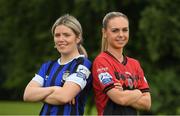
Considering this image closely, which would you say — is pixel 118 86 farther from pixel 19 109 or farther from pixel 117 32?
pixel 19 109

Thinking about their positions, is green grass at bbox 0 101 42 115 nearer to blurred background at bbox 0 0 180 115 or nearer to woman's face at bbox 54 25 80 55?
blurred background at bbox 0 0 180 115

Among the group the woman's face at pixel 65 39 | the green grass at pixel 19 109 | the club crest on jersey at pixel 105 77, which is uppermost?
the woman's face at pixel 65 39

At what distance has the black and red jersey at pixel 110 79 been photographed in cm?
431

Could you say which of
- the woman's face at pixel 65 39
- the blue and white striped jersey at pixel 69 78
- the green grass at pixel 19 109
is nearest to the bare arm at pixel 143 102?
the blue and white striped jersey at pixel 69 78

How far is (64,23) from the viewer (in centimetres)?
Result: 441

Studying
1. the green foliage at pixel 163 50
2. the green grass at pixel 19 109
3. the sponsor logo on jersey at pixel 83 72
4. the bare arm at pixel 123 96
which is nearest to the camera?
the bare arm at pixel 123 96

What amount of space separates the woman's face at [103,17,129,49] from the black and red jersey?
0.11 meters

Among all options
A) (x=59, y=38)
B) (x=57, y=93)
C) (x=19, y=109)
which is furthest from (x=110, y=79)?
(x=19, y=109)

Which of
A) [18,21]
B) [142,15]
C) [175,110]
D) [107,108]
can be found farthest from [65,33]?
[18,21]

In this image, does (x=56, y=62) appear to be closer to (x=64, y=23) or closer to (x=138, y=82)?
(x=64, y=23)

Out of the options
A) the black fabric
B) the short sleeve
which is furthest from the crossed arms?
the black fabric

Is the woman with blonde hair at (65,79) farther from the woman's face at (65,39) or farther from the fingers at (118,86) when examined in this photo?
the fingers at (118,86)

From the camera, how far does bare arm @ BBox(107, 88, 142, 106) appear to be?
4.23 m

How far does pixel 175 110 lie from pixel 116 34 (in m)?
8.26
